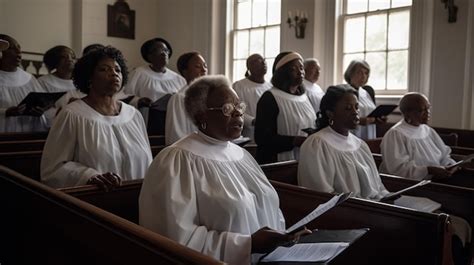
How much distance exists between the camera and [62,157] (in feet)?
8.51

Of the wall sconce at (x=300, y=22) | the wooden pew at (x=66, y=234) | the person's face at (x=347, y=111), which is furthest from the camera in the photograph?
the wall sconce at (x=300, y=22)

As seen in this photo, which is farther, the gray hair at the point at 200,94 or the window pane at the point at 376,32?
the window pane at the point at 376,32

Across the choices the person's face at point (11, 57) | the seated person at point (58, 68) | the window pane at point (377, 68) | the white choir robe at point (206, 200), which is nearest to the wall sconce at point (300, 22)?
the window pane at point (377, 68)

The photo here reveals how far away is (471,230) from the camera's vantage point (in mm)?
2812

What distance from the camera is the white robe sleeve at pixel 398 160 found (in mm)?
3639

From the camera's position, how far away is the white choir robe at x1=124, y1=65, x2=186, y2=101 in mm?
5293

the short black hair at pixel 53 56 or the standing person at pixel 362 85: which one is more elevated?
the short black hair at pixel 53 56

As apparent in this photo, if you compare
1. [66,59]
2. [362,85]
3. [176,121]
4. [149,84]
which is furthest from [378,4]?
[66,59]

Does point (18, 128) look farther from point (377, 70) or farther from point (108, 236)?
point (377, 70)

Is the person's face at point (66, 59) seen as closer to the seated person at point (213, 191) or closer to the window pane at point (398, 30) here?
the seated person at point (213, 191)

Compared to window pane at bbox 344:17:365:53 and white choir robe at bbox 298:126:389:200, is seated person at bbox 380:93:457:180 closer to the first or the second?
white choir robe at bbox 298:126:389:200

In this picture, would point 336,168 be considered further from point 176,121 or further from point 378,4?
point 378,4

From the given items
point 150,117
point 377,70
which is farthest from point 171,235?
point 377,70

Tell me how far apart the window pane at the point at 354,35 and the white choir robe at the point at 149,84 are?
2.93m
